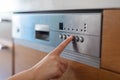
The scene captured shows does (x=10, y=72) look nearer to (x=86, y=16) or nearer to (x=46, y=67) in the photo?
(x=46, y=67)

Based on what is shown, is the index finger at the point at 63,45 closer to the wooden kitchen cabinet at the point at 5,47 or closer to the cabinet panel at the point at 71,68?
the cabinet panel at the point at 71,68

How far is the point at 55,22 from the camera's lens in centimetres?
69

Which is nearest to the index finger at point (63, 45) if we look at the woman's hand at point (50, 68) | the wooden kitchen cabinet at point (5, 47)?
the woman's hand at point (50, 68)

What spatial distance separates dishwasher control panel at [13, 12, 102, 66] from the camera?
1.80 ft

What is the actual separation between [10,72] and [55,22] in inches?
18.4

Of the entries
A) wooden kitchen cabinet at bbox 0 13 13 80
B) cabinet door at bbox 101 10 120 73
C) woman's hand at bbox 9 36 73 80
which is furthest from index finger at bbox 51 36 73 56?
wooden kitchen cabinet at bbox 0 13 13 80

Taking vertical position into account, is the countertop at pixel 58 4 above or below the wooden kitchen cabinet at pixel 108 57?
above

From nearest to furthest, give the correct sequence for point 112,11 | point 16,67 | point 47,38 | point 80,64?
point 112,11, point 80,64, point 47,38, point 16,67

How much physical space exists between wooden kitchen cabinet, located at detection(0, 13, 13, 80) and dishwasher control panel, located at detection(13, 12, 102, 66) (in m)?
0.17

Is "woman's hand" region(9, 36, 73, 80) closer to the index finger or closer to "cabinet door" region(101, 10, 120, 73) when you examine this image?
the index finger

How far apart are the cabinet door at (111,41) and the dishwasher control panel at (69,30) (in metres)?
0.02

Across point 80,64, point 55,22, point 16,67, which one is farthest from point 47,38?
point 16,67

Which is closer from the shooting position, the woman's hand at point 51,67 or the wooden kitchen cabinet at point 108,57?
the wooden kitchen cabinet at point 108,57

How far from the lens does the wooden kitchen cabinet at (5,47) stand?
3.35 ft
